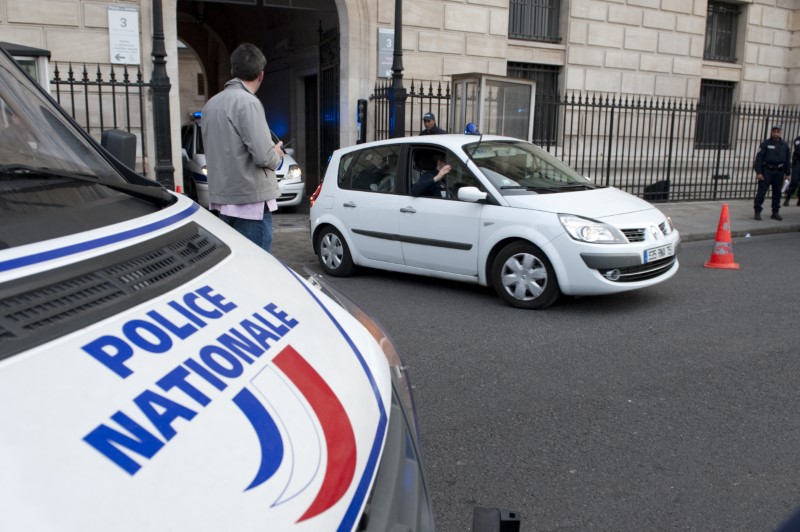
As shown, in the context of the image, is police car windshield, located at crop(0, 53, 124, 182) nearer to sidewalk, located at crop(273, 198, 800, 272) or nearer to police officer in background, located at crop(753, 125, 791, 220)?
sidewalk, located at crop(273, 198, 800, 272)

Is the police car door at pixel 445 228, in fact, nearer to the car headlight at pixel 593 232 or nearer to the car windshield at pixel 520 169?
the car windshield at pixel 520 169

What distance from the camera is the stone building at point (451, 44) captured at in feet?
37.9

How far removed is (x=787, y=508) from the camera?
2.95 meters

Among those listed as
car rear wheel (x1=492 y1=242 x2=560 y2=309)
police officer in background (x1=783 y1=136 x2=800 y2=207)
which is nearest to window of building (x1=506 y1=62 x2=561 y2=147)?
police officer in background (x1=783 y1=136 x2=800 y2=207)

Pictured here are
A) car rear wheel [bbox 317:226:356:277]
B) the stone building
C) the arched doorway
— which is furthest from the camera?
the arched doorway

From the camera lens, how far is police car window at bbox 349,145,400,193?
7.32 metres

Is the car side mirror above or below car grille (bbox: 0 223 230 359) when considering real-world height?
below

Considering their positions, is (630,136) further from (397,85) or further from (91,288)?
(91,288)

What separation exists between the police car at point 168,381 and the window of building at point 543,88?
14380 mm

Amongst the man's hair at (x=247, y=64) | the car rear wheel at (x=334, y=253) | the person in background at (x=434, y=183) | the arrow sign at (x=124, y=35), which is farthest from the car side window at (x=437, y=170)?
the arrow sign at (x=124, y=35)

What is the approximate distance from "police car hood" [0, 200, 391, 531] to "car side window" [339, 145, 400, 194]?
563 cm

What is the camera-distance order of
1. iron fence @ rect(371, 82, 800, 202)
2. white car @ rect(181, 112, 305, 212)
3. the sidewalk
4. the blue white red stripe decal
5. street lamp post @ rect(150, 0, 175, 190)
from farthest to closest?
iron fence @ rect(371, 82, 800, 202), white car @ rect(181, 112, 305, 212), street lamp post @ rect(150, 0, 175, 190), the sidewalk, the blue white red stripe decal

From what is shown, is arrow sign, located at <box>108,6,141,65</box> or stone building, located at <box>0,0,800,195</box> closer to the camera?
arrow sign, located at <box>108,6,141,65</box>

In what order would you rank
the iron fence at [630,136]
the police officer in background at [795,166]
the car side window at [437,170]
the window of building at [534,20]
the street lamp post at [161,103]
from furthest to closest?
A: the window of building at [534,20], the police officer in background at [795,166], the iron fence at [630,136], the street lamp post at [161,103], the car side window at [437,170]
